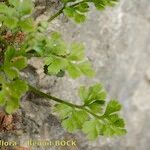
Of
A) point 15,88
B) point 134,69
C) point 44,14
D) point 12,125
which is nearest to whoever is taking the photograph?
point 15,88

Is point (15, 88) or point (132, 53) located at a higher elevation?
point (132, 53)

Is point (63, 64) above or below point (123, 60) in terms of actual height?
below

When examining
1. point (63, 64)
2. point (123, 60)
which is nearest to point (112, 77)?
point (123, 60)

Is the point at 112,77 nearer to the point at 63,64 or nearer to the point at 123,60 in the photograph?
the point at 123,60

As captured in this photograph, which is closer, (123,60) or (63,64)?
(63,64)

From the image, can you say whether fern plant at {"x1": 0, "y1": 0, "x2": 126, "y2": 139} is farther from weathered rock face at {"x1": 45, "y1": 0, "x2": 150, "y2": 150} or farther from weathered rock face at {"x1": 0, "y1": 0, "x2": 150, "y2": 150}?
weathered rock face at {"x1": 45, "y1": 0, "x2": 150, "y2": 150}

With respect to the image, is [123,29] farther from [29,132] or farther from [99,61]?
[29,132]

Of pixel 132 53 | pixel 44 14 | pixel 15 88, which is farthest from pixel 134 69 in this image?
pixel 15 88

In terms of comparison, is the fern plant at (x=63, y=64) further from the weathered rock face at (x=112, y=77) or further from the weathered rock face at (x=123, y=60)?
the weathered rock face at (x=123, y=60)

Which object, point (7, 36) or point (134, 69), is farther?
point (134, 69)
